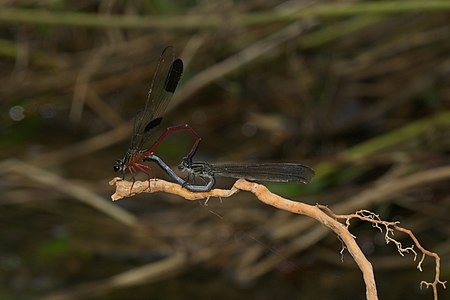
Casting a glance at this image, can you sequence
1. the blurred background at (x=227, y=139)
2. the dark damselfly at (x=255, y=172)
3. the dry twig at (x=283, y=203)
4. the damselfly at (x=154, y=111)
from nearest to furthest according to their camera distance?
the dry twig at (x=283, y=203)
the dark damselfly at (x=255, y=172)
the damselfly at (x=154, y=111)
the blurred background at (x=227, y=139)

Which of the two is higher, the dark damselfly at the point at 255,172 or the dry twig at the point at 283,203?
the dark damselfly at the point at 255,172

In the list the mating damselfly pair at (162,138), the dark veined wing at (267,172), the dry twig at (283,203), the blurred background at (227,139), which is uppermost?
the blurred background at (227,139)

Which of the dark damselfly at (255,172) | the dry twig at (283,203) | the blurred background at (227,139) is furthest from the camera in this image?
the blurred background at (227,139)

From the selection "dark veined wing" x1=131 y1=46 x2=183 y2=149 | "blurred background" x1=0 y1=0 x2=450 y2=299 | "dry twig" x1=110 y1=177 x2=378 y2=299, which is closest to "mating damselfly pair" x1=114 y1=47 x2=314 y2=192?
"dark veined wing" x1=131 y1=46 x2=183 y2=149

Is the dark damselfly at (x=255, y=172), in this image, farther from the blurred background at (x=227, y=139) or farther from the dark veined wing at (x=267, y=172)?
the blurred background at (x=227, y=139)

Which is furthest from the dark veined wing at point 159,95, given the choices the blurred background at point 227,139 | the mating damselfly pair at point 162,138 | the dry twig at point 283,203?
the blurred background at point 227,139

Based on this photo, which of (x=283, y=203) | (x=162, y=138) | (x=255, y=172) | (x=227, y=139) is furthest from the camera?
(x=227, y=139)

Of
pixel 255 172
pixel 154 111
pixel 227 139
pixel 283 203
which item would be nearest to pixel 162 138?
pixel 154 111

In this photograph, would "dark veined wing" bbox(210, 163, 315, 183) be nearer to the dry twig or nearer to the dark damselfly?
the dark damselfly

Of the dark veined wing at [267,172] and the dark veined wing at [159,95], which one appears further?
the dark veined wing at [159,95]

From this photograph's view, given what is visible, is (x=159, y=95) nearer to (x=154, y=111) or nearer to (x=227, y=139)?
(x=154, y=111)
